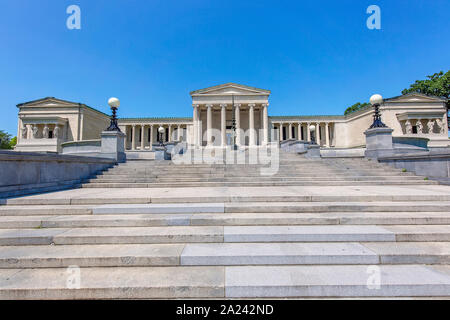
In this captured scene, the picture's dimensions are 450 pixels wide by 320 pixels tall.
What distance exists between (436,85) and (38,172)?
68.4m

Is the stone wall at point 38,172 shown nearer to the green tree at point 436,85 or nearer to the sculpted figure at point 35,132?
the sculpted figure at point 35,132

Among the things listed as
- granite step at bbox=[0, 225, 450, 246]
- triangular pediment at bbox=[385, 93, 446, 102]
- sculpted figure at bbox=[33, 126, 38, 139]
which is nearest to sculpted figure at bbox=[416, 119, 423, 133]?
triangular pediment at bbox=[385, 93, 446, 102]

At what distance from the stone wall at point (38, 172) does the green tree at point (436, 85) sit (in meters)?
66.8

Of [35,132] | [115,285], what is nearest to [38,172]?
[115,285]

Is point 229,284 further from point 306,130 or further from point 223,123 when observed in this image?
point 306,130

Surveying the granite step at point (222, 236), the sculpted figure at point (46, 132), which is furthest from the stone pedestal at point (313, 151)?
the sculpted figure at point (46, 132)

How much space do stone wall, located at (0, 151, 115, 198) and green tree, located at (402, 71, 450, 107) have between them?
66.8 m

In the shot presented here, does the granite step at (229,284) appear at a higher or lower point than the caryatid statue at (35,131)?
lower

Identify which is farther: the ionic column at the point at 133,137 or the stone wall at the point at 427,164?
the ionic column at the point at 133,137

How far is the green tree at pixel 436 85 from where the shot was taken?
44812mm

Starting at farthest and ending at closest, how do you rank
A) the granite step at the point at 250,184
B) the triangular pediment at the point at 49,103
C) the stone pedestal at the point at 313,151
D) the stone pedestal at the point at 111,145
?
the triangular pediment at the point at 49,103, the stone pedestal at the point at 313,151, the stone pedestal at the point at 111,145, the granite step at the point at 250,184

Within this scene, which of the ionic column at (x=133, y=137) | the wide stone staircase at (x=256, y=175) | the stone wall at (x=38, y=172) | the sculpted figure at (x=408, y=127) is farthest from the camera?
the ionic column at (x=133, y=137)

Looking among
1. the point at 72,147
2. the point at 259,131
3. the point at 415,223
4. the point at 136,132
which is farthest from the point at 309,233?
the point at 136,132

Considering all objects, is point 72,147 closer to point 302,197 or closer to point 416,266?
point 302,197
